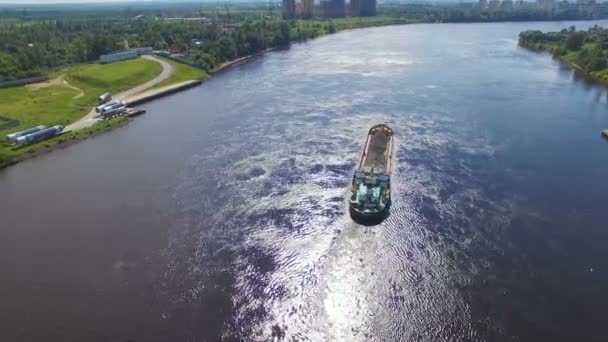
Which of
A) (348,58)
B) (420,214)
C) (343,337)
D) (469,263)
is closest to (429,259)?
(469,263)

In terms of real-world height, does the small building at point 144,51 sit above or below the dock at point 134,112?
above

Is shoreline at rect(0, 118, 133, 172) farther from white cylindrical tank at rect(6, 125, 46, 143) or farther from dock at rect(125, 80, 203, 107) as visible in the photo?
dock at rect(125, 80, 203, 107)

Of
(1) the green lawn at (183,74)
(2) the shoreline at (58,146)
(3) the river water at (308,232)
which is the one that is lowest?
(3) the river water at (308,232)

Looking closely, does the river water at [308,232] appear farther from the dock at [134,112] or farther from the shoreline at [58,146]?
the dock at [134,112]

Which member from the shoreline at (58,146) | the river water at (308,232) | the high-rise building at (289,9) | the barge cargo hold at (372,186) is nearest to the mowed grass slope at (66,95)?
the shoreline at (58,146)

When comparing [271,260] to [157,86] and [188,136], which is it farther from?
[157,86]

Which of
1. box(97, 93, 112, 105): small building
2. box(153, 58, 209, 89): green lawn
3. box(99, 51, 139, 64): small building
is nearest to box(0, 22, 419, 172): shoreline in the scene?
box(153, 58, 209, 89): green lawn
